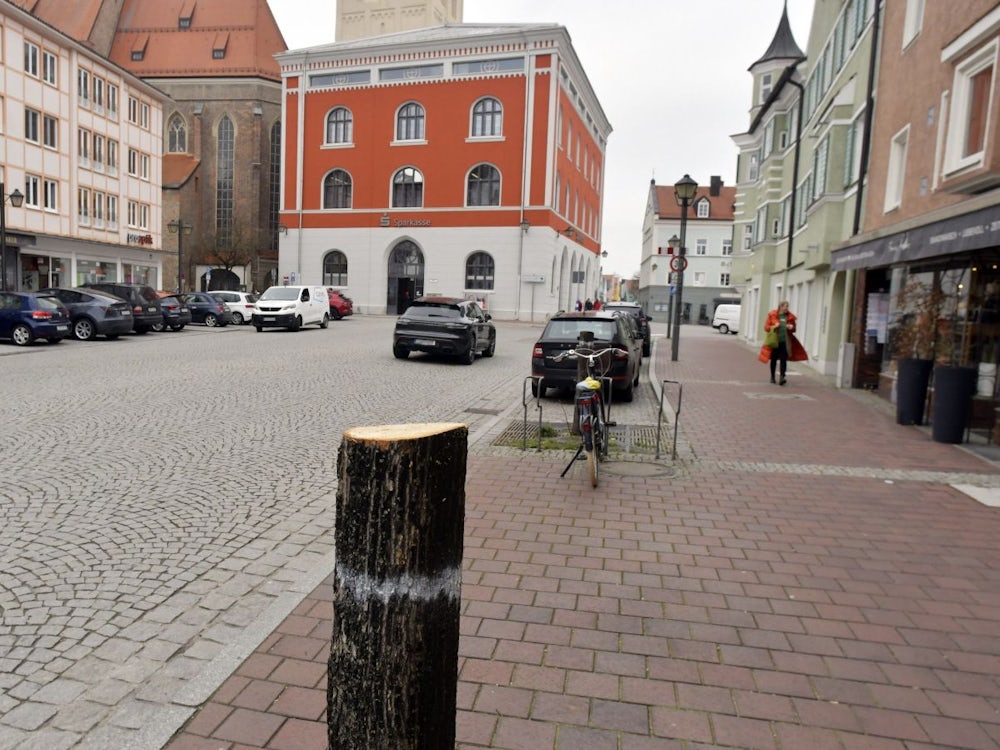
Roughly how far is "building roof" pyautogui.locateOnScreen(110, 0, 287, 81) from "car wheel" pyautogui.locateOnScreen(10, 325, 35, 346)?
1856 inches

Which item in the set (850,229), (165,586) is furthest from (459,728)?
(850,229)

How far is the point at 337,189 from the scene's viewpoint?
5150 centimetres

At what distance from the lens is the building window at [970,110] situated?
1038 cm

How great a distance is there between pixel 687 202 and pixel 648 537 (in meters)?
16.8

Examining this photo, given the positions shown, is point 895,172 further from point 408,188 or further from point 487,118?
point 408,188

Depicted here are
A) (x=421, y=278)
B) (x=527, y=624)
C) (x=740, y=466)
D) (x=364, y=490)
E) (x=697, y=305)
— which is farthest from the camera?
(x=697, y=305)

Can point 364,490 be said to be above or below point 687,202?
below

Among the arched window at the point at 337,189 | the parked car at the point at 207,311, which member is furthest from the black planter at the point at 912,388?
the arched window at the point at 337,189

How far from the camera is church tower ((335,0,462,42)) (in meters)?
74.6

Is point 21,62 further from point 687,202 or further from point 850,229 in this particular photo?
point 850,229

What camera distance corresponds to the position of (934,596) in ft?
14.4

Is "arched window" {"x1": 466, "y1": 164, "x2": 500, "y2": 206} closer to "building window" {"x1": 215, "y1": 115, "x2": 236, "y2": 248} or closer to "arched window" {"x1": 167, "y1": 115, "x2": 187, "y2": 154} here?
"building window" {"x1": 215, "y1": 115, "x2": 236, "y2": 248}

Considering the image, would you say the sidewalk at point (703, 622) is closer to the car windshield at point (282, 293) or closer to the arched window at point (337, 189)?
the car windshield at point (282, 293)

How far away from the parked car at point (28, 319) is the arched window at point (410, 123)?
3267cm
